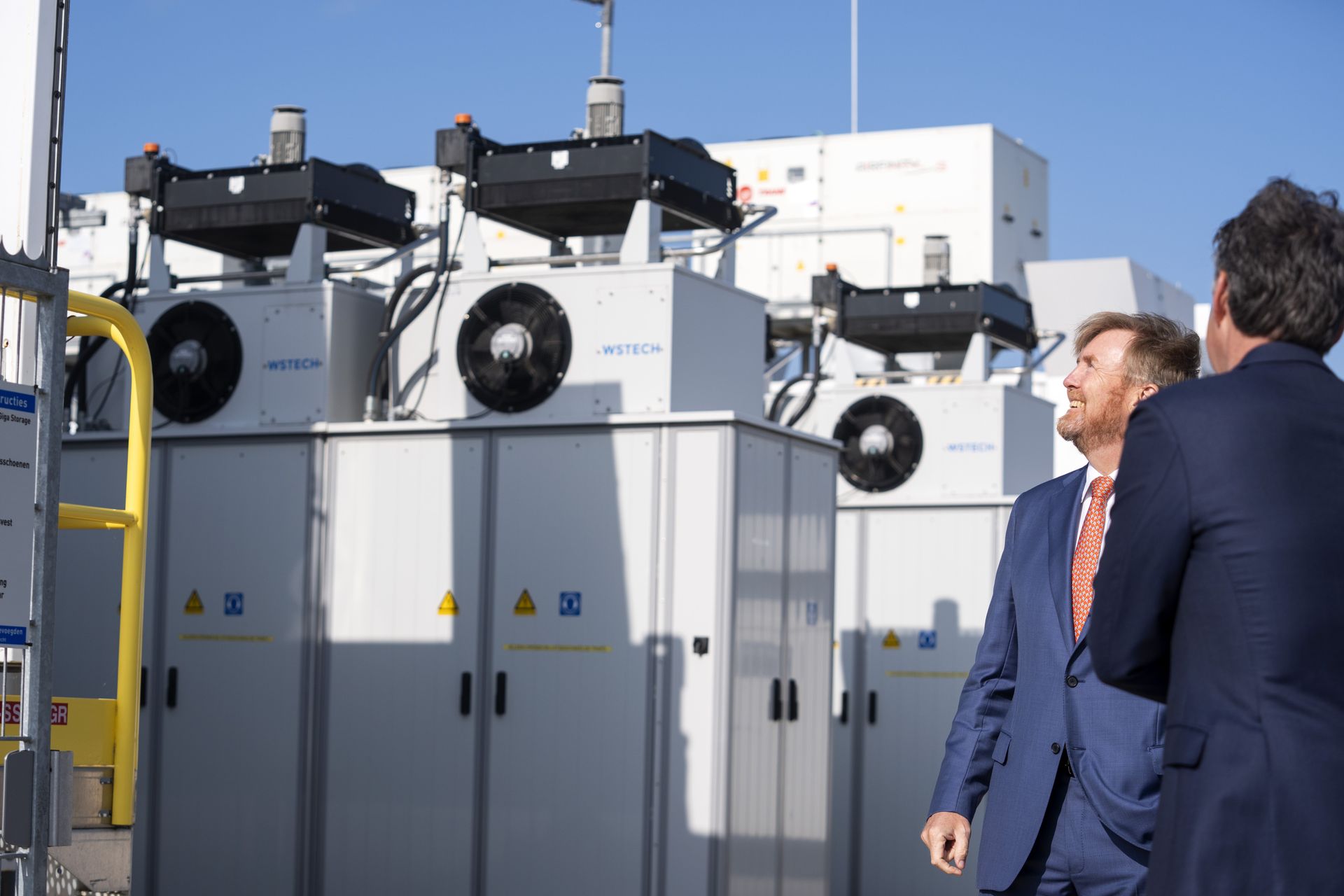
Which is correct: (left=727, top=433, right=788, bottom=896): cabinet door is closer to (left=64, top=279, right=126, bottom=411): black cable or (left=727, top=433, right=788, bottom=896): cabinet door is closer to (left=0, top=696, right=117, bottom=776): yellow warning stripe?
(left=64, top=279, right=126, bottom=411): black cable

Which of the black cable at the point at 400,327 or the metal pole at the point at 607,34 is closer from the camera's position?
the black cable at the point at 400,327

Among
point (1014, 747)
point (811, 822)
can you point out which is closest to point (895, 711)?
point (811, 822)

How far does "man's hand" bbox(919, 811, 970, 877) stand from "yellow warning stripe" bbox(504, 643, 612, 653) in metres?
4.51

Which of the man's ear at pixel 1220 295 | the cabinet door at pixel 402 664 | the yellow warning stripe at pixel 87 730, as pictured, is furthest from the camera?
the cabinet door at pixel 402 664

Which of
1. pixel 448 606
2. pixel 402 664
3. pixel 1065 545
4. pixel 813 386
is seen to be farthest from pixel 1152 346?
pixel 813 386

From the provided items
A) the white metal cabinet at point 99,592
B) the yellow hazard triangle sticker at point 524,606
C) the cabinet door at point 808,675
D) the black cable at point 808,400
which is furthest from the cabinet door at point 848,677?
the white metal cabinet at point 99,592

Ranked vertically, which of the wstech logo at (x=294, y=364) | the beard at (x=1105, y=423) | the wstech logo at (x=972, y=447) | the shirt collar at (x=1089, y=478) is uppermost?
the wstech logo at (x=294, y=364)

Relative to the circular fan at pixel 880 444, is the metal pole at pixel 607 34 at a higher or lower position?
higher

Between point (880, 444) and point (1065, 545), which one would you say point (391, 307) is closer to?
point (880, 444)

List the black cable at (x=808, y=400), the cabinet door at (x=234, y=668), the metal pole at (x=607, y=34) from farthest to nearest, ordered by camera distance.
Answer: the black cable at (x=808, y=400), the metal pole at (x=607, y=34), the cabinet door at (x=234, y=668)

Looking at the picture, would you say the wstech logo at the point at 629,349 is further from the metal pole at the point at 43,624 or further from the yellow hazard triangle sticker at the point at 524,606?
the metal pole at the point at 43,624

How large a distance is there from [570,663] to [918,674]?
11.8ft

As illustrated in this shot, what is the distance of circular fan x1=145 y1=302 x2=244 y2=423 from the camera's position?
863 cm

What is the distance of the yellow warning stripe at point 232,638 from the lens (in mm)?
8344
